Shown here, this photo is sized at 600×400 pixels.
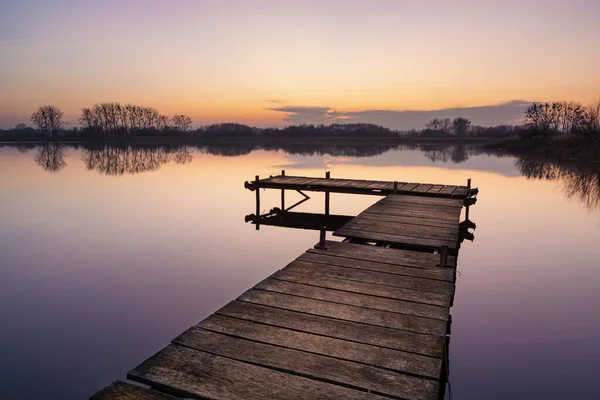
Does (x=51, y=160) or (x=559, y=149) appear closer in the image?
(x=51, y=160)

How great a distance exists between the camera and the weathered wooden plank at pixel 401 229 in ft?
30.2

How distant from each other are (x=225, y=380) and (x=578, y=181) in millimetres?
37490

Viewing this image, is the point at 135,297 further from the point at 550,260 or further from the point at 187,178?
the point at 187,178

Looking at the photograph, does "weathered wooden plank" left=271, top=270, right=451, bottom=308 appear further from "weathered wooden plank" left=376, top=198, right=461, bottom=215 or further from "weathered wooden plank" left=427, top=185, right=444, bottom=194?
"weathered wooden plank" left=427, top=185, right=444, bottom=194

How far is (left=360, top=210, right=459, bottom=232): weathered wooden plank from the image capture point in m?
10.2

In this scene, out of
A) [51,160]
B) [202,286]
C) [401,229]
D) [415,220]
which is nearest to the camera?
[401,229]

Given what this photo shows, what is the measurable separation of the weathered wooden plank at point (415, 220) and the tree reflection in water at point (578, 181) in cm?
1685

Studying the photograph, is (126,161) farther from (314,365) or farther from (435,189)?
(314,365)

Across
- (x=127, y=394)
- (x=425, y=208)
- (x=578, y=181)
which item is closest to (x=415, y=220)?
(x=425, y=208)

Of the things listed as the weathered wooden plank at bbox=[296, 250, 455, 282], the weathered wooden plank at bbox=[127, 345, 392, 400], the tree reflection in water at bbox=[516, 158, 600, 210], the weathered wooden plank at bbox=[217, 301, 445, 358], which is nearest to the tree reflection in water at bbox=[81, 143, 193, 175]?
the tree reflection in water at bbox=[516, 158, 600, 210]

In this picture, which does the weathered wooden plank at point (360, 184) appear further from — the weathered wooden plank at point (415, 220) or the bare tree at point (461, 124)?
the bare tree at point (461, 124)

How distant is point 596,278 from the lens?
11633mm

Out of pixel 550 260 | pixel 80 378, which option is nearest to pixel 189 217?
pixel 80 378

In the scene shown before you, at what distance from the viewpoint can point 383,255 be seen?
7.47 m
